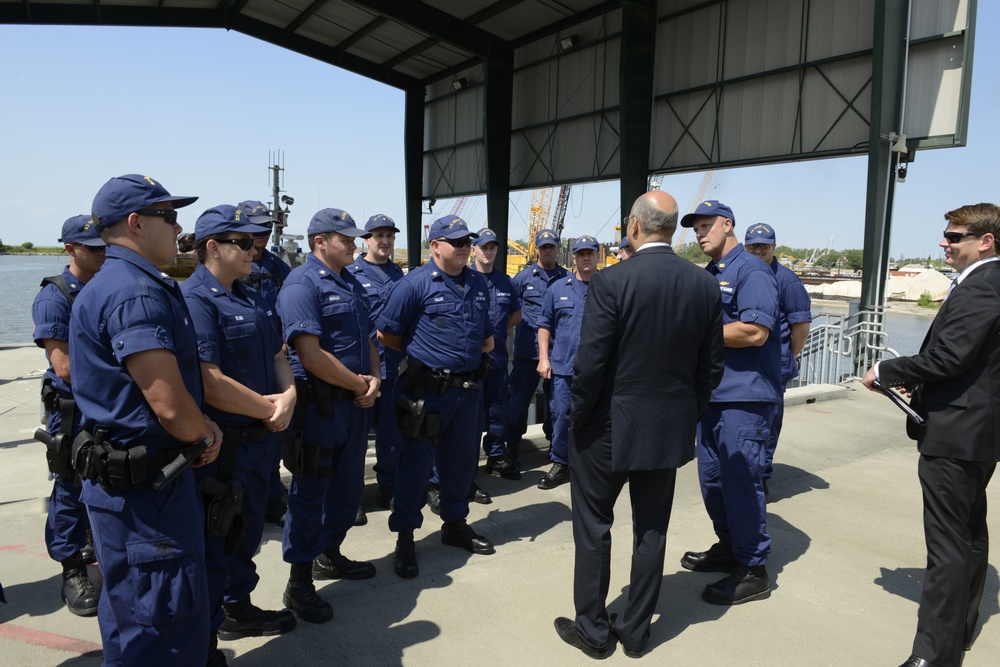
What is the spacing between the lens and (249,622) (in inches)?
105

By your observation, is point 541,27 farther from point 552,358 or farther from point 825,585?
point 825,585

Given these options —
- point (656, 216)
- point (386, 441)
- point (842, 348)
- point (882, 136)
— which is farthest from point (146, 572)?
point (882, 136)

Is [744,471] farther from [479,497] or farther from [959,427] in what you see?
[479,497]

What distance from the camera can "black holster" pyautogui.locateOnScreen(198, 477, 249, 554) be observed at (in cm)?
227

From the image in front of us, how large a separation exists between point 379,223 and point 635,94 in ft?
32.2

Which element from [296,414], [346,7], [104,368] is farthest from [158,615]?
[346,7]

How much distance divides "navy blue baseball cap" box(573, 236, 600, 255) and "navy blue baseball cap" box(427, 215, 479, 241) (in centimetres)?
155

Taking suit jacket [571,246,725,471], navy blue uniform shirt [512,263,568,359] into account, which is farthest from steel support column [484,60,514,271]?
suit jacket [571,246,725,471]

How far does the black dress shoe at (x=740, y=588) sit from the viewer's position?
304 centimetres

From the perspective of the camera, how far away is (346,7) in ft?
49.4

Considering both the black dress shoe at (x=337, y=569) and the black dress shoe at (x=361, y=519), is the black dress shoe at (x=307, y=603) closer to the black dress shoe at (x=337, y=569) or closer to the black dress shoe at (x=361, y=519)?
the black dress shoe at (x=337, y=569)

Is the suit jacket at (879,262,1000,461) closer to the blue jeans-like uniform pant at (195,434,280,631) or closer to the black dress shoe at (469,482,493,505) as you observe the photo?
the blue jeans-like uniform pant at (195,434,280,631)

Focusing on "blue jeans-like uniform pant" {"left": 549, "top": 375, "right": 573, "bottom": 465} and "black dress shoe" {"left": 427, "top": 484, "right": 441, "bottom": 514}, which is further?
"blue jeans-like uniform pant" {"left": 549, "top": 375, "right": 573, "bottom": 465}

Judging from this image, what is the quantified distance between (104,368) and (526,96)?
16101mm
